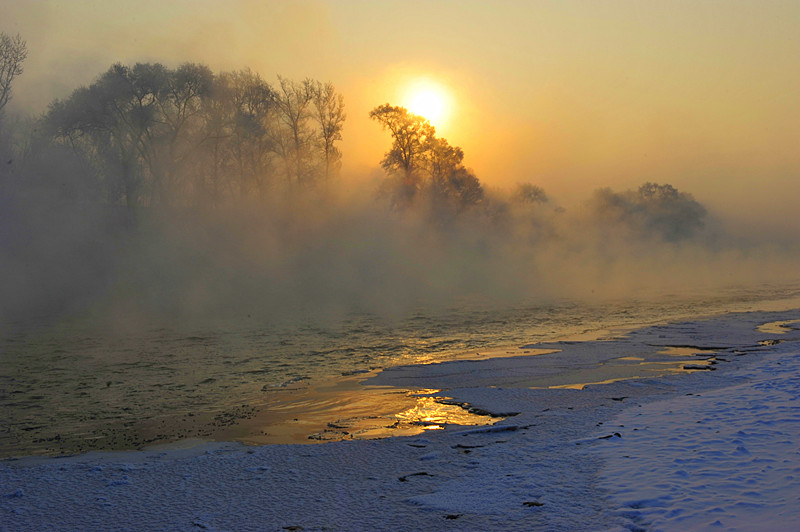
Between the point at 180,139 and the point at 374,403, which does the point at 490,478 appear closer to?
the point at 374,403

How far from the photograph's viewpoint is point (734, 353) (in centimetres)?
1254

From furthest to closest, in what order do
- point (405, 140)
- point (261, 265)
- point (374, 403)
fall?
point (405, 140) → point (261, 265) → point (374, 403)

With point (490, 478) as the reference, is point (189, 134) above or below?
above

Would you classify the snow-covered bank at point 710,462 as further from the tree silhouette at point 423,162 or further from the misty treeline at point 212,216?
the tree silhouette at point 423,162

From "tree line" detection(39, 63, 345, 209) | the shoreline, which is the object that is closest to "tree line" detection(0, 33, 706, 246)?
"tree line" detection(39, 63, 345, 209)

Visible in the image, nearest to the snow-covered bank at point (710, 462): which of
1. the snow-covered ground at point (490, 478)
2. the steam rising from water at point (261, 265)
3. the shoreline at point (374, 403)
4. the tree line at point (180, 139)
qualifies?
the snow-covered ground at point (490, 478)

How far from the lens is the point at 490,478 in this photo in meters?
5.60

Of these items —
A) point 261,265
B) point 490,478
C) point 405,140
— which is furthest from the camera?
point 405,140

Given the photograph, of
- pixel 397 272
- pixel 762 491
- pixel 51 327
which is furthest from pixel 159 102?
pixel 762 491

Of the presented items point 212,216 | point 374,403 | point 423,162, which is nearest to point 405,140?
point 423,162

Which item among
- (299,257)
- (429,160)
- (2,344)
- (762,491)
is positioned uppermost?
(429,160)

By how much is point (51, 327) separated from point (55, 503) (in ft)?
55.8

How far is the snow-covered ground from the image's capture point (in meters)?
4.71

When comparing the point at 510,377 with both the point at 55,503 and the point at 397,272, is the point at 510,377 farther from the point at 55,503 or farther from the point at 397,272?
the point at 397,272
